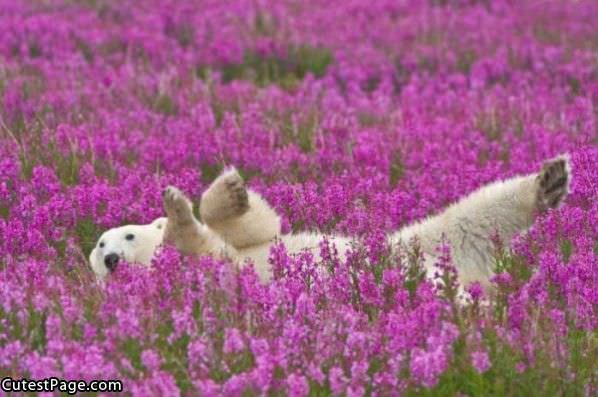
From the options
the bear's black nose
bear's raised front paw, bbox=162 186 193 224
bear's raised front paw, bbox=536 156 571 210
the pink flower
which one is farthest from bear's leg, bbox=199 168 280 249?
the pink flower

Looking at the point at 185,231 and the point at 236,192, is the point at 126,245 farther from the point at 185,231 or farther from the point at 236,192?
the point at 236,192

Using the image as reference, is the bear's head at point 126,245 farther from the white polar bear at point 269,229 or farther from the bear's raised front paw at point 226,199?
the bear's raised front paw at point 226,199

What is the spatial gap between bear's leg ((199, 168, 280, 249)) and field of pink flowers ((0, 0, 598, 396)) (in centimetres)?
28

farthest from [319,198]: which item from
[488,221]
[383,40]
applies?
[383,40]

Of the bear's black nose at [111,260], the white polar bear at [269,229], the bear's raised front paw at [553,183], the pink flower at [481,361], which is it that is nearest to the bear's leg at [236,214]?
the white polar bear at [269,229]

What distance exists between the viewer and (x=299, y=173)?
8156 mm

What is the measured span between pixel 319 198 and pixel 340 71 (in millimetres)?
5853

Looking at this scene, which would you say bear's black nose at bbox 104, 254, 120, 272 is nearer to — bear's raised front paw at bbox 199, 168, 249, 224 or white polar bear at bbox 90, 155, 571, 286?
white polar bear at bbox 90, 155, 571, 286

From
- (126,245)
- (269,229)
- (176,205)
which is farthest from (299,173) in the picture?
(176,205)

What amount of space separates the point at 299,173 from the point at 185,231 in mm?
1826

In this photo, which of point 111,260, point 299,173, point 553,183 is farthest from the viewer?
point 299,173

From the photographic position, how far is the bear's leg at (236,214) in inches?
254

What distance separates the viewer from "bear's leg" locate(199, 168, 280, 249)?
6.45 metres

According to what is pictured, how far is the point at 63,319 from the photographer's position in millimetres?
4922
